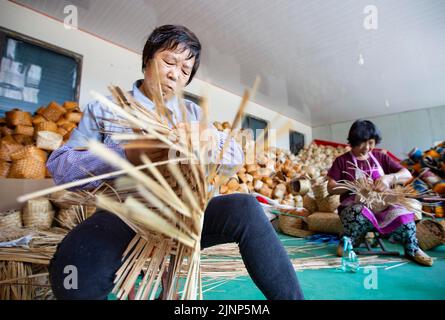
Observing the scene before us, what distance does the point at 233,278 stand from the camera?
1300 mm

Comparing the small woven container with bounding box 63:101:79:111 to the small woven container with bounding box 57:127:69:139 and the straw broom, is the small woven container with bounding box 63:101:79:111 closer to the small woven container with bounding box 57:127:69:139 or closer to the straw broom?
the small woven container with bounding box 57:127:69:139

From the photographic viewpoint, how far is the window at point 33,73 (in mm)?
2736

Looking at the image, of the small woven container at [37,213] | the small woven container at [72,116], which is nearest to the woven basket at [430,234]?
the small woven container at [37,213]

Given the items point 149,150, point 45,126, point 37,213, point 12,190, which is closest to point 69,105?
point 45,126

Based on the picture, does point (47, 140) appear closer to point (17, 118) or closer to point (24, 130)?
point (24, 130)

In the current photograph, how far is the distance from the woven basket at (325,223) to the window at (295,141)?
472 centimetres

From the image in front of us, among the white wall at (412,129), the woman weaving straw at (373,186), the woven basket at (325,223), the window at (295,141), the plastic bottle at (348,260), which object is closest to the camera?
the plastic bottle at (348,260)

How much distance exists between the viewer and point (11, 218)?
166 cm

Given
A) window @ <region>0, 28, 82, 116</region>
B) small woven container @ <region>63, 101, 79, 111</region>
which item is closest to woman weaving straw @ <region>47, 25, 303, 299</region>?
small woven container @ <region>63, 101, 79, 111</region>

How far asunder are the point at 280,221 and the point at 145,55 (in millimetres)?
2680

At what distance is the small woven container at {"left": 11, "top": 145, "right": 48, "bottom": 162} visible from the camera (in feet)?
7.86

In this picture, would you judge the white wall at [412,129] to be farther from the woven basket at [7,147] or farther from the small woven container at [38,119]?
the woven basket at [7,147]
